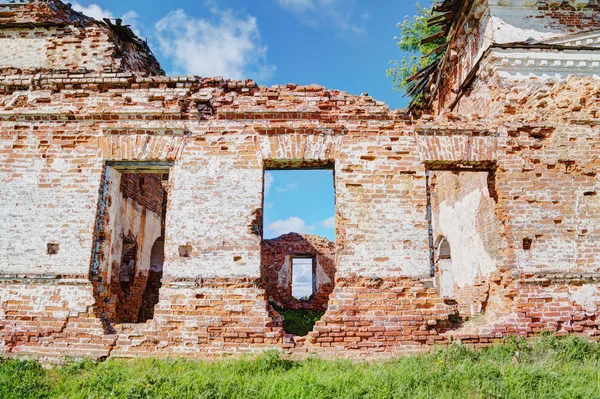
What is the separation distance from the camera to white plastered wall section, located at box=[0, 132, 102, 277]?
19.9 feet

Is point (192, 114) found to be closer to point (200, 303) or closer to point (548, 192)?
point (200, 303)

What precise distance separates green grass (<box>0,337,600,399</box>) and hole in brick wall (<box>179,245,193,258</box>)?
1.41 meters

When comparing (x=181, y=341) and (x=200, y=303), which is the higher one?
(x=200, y=303)

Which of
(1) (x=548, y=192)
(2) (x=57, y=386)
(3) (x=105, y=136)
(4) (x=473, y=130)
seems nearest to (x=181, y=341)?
(2) (x=57, y=386)

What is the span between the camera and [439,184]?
11016 millimetres

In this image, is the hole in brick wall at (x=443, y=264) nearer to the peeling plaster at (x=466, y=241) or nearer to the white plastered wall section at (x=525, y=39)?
the peeling plaster at (x=466, y=241)

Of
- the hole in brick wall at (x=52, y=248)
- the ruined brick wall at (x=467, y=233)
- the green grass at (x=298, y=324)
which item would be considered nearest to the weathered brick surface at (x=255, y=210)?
the hole in brick wall at (x=52, y=248)

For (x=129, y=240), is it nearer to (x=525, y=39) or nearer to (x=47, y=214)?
(x=47, y=214)

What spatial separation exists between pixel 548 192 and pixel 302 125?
3737mm

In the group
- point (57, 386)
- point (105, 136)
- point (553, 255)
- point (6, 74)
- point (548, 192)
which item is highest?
point (6, 74)

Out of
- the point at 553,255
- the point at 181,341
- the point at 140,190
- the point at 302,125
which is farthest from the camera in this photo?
the point at 140,190

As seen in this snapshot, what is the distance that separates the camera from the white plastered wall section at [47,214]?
6062mm

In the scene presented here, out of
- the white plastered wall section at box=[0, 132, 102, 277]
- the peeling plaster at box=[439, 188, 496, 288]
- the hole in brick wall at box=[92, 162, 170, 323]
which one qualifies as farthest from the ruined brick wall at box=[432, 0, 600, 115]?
the white plastered wall section at box=[0, 132, 102, 277]

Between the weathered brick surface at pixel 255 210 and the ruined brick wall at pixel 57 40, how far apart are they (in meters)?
2.87
